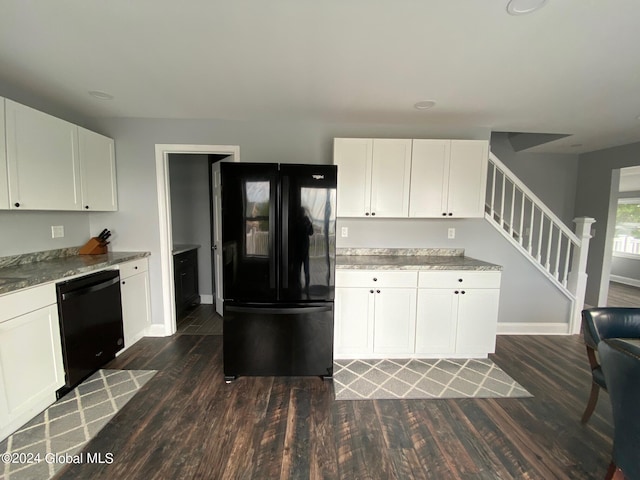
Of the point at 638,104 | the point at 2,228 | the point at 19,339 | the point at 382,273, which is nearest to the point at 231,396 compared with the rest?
the point at 19,339

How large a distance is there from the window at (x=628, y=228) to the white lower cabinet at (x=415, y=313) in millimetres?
6081

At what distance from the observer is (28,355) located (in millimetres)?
1716

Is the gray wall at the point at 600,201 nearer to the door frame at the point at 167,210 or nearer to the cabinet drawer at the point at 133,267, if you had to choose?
the door frame at the point at 167,210

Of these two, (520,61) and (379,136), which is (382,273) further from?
(520,61)

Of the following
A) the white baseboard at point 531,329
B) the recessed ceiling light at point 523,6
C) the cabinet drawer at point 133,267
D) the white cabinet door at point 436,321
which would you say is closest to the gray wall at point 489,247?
Result: the white baseboard at point 531,329

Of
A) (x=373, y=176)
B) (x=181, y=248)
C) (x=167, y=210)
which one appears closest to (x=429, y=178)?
(x=373, y=176)

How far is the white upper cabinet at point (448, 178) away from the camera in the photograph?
2.63m

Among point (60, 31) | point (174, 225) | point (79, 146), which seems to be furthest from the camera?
point (174, 225)

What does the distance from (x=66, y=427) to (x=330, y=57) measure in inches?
118

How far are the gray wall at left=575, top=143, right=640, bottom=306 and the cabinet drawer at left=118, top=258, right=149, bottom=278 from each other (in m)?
6.07

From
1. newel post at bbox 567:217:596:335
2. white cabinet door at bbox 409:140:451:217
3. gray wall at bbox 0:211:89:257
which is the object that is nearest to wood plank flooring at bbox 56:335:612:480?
newel post at bbox 567:217:596:335

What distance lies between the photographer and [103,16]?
4.39 ft

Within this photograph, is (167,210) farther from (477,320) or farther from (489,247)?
(489,247)

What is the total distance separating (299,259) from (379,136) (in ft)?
5.72
